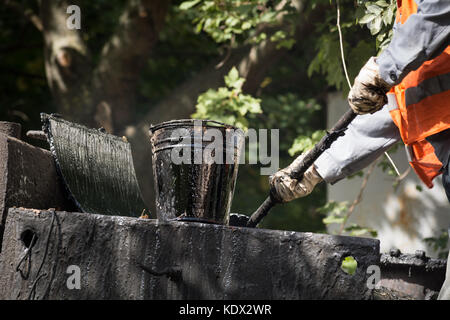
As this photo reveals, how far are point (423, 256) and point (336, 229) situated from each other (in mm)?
2673

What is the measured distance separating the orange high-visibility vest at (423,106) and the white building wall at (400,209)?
2.85 m

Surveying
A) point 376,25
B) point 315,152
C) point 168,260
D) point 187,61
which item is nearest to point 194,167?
point 168,260

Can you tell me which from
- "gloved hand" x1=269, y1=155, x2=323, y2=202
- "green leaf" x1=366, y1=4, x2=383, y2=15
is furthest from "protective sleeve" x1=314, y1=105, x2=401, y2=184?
"green leaf" x1=366, y1=4, x2=383, y2=15

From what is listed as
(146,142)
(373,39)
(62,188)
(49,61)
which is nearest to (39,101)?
(49,61)

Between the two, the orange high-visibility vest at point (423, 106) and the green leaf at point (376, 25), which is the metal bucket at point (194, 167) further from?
the green leaf at point (376, 25)

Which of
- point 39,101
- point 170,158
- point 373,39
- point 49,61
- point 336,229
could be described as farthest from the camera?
point 39,101

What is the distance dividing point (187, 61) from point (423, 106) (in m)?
6.88

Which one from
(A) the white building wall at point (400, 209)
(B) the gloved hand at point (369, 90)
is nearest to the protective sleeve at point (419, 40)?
(B) the gloved hand at point (369, 90)

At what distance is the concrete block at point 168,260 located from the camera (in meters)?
2.19

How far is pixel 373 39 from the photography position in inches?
166

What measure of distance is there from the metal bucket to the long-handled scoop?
46cm

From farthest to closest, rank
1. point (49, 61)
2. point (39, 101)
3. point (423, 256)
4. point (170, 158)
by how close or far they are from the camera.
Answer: point (39, 101), point (49, 61), point (423, 256), point (170, 158)
